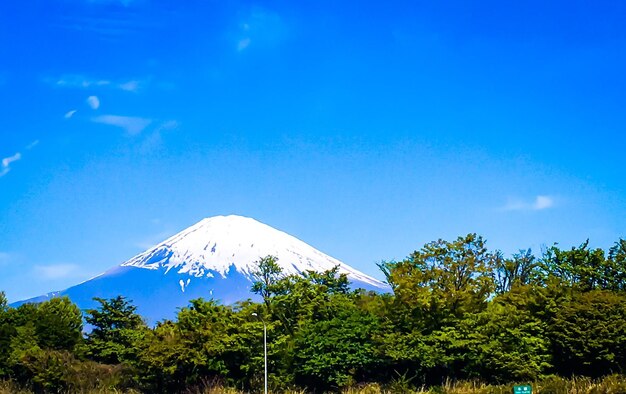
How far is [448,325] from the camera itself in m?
32.1

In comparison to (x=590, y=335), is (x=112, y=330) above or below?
above

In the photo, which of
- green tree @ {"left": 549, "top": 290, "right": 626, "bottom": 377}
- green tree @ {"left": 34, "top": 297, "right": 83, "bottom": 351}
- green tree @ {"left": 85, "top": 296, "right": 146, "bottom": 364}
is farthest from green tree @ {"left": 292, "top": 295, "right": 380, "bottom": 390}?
green tree @ {"left": 34, "top": 297, "right": 83, "bottom": 351}

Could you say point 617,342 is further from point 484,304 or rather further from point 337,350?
point 337,350

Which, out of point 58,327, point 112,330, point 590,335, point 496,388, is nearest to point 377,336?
point 496,388

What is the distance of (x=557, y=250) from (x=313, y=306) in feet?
39.7

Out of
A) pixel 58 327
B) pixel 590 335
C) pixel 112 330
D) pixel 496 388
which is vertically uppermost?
pixel 58 327

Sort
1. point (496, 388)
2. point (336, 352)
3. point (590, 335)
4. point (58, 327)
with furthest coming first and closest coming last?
point (58, 327) → point (336, 352) → point (590, 335) → point (496, 388)

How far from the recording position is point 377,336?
1304 inches

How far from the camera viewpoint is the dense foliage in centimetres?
3038

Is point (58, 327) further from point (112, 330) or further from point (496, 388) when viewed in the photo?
point (496, 388)

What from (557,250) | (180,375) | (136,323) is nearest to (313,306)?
(180,375)

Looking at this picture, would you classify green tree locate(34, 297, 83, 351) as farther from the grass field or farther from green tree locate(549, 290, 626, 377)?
green tree locate(549, 290, 626, 377)

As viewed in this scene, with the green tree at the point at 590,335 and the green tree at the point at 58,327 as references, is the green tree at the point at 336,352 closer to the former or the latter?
the green tree at the point at 590,335

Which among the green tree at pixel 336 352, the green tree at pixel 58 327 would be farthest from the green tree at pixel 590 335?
the green tree at pixel 58 327
